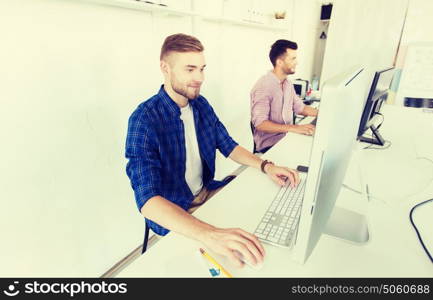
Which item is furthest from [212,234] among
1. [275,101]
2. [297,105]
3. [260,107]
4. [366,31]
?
[366,31]

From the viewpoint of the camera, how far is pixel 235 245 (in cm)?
65

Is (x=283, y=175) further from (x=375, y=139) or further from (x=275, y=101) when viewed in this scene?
(x=275, y=101)

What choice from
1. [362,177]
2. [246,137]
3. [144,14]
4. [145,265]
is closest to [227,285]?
[145,265]

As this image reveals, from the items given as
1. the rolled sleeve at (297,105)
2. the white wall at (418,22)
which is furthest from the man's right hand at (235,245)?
the white wall at (418,22)

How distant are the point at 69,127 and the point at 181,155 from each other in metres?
0.53

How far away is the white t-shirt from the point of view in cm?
124

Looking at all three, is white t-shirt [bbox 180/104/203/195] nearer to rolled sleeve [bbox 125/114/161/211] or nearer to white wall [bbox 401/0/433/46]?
rolled sleeve [bbox 125/114/161/211]

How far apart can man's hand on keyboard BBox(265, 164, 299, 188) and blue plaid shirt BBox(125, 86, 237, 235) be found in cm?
36

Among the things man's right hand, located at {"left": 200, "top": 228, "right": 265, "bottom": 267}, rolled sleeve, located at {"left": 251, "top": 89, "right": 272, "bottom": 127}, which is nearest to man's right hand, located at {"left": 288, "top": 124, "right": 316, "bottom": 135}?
rolled sleeve, located at {"left": 251, "top": 89, "right": 272, "bottom": 127}

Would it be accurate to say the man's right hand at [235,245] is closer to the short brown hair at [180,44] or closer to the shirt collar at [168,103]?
the shirt collar at [168,103]

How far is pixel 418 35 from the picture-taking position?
3387 mm

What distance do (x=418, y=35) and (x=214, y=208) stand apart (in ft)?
13.4

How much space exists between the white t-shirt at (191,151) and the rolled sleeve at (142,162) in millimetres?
253

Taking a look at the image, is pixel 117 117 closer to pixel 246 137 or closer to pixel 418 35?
pixel 246 137
